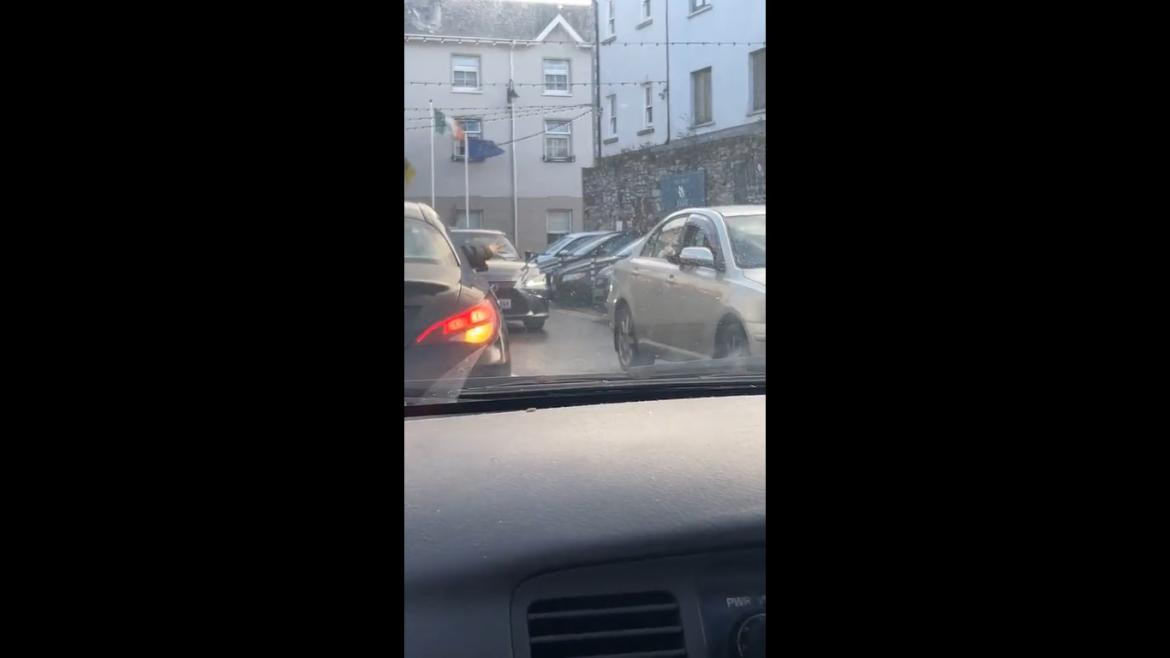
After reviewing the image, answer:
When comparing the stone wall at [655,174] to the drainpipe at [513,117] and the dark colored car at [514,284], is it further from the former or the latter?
the dark colored car at [514,284]

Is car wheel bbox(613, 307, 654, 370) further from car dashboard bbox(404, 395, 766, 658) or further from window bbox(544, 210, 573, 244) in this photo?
window bbox(544, 210, 573, 244)

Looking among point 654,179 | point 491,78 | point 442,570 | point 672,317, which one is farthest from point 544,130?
point 442,570

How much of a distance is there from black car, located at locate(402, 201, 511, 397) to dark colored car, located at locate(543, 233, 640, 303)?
3608 mm

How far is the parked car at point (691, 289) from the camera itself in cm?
567

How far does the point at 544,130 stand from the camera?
1303cm

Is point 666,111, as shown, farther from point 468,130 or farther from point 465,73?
point 465,73

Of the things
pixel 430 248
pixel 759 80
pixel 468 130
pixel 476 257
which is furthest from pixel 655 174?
pixel 759 80

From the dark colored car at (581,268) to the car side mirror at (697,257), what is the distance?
3.20 ft

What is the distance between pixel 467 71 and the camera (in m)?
11.4

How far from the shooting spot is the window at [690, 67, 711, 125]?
1512 cm

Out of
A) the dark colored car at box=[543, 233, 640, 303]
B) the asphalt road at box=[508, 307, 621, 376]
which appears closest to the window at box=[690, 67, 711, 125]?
the dark colored car at box=[543, 233, 640, 303]

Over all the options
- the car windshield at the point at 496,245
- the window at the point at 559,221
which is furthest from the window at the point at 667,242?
the window at the point at 559,221
